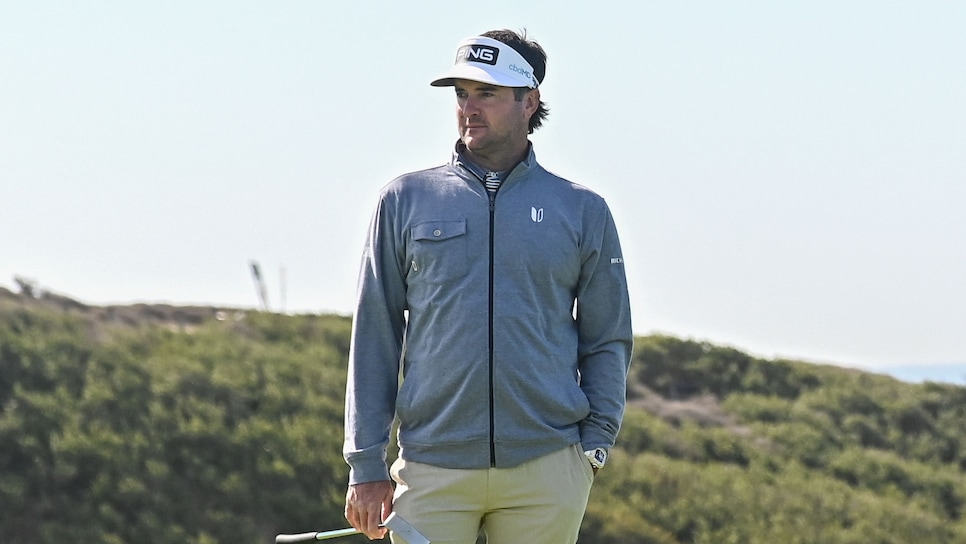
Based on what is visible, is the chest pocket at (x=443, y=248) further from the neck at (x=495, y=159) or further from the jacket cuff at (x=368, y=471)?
the jacket cuff at (x=368, y=471)

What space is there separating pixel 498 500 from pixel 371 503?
13.4 inches

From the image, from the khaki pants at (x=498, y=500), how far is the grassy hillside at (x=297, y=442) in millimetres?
11494

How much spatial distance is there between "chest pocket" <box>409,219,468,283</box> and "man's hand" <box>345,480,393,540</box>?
578 mm

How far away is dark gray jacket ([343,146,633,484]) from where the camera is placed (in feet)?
13.8

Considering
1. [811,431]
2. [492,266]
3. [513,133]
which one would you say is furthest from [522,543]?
[811,431]

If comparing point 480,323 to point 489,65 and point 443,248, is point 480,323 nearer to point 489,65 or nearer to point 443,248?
point 443,248

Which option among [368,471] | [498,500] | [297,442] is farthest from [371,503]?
[297,442]

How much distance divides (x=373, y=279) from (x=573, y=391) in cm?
63

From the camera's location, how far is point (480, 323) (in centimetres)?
420

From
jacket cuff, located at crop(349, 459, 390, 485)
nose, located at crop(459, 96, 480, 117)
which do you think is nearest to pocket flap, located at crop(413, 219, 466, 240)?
nose, located at crop(459, 96, 480, 117)

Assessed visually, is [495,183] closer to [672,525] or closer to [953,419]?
[672,525]

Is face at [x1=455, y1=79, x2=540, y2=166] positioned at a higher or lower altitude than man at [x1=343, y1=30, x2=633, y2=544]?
higher

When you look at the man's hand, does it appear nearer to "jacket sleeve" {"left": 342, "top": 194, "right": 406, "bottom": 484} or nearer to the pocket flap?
"jacket sleeve" {"left": 342, "top": 194, "right": 406, "bottom": 484}

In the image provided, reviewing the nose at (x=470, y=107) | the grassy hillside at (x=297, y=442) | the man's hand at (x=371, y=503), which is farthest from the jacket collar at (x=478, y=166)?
the grassy hillside at (x=297, y=442)
